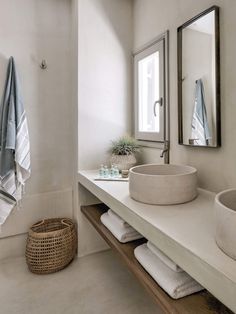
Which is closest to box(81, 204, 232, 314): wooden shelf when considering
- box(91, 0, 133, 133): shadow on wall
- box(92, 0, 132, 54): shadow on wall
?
box(91, 0, 133, 133): shadow on wall

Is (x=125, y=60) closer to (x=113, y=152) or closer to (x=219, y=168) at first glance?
(x=113, y=152)

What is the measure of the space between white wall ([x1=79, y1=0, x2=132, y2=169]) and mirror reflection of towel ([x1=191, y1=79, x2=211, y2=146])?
2.74ft

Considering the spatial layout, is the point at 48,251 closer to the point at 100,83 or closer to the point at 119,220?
the point at 119,220

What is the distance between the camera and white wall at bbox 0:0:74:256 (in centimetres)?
186

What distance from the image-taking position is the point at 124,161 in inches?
71.6

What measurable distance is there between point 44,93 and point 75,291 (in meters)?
1.57

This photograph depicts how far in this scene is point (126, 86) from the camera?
6.80ft

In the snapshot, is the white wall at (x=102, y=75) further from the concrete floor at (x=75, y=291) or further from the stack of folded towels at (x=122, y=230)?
the concrete floor at (x=75, y=291)

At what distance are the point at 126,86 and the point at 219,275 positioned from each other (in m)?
1.77

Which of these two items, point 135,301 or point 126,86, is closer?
point 135,301

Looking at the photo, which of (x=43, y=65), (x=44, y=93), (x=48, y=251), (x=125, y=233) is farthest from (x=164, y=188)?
(x=43, y=65)

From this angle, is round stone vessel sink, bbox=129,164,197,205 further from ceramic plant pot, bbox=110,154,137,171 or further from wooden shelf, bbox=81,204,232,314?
ceramic plant pot, bbox=110,154,137,171

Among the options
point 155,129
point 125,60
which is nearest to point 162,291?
point 155,129

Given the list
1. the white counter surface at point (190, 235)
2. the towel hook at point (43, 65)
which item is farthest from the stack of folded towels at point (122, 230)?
the towel hook at point (43, 65)
